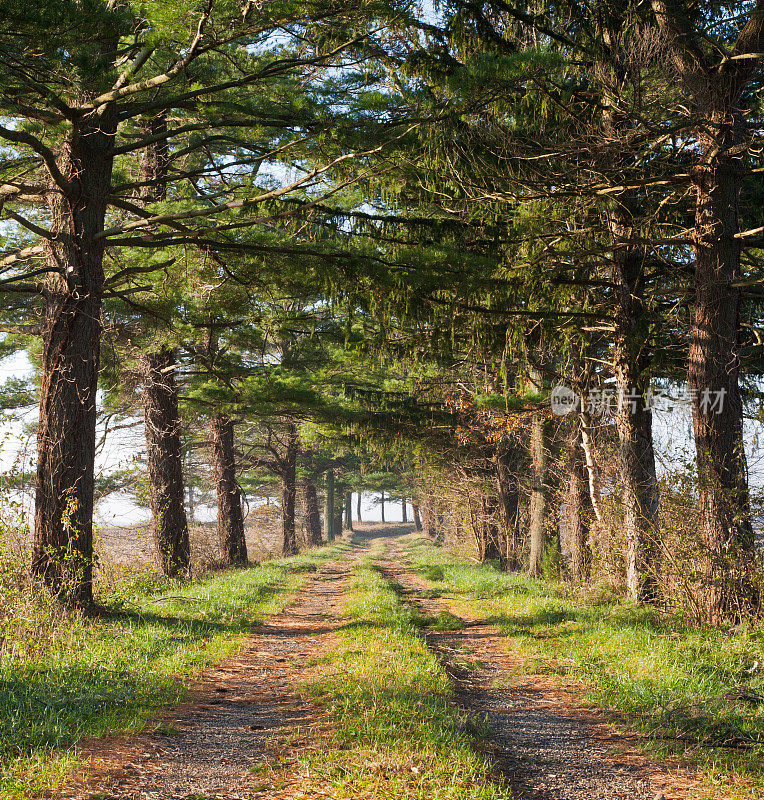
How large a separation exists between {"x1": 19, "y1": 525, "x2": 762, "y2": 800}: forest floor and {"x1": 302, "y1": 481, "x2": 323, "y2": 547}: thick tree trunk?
29.9 m

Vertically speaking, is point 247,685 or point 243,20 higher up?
point 243,20

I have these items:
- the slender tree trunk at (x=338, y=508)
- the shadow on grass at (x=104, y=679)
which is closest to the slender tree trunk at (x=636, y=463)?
the shadow on grass at (x=104, y=679)

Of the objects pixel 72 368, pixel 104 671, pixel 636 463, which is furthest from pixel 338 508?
pixel 104 671

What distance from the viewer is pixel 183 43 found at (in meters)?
7.35

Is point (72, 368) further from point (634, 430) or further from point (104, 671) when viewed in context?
point (634, 430)

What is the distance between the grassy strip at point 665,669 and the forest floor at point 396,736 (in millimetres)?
57

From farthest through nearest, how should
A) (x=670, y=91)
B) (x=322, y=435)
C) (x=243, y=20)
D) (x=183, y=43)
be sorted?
(x=322, y=435)
(x=670, y=91)
(x=183, y=43)
(x=243, y=20)

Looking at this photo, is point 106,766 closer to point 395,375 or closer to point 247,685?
point 247,685

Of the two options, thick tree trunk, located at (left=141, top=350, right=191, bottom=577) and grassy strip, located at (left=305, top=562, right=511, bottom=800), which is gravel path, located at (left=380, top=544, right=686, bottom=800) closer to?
grassy strip, located at (left=305, top=562, right=511, bottom=800)

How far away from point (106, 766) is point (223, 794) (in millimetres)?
879

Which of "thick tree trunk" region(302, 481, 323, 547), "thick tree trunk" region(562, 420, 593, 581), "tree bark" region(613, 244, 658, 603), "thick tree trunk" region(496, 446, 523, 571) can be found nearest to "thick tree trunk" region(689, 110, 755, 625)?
"tree bark" region(613, 244, 658, 603)

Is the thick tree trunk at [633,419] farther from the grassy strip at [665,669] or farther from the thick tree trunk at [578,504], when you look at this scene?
the thick tree trunk at [578,504]

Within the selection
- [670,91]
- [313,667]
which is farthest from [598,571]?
[670,91]

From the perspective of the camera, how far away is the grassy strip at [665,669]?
Answer: 16.2 feet
